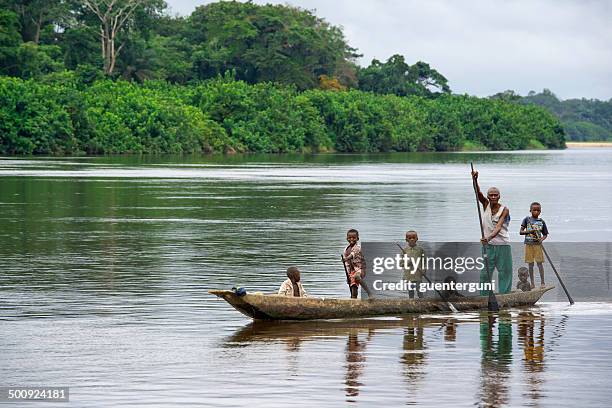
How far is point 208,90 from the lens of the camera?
121 metres

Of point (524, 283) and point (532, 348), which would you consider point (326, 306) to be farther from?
point (524, 283)

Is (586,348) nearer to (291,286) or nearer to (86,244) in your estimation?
(291,286)

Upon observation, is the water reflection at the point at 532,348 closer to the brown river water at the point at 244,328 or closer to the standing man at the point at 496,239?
the brown river water at the point at 244,328

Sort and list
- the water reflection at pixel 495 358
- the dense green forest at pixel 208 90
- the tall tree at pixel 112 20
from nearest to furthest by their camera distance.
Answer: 1. the water reflection at pixel 495 358
2. the dense green forest at pixel 208 90
3. the tall tree at pixel 112 20

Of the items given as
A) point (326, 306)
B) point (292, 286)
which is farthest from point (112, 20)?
point (326, 306)

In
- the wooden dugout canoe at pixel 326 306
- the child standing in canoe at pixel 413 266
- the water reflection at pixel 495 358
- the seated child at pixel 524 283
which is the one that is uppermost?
the child standing in canoe at pixel 413 266

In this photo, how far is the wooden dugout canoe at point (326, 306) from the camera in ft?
56.7

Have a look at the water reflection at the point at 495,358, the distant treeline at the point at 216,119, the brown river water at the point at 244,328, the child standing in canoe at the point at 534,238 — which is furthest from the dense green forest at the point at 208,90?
the water reflection at the point at 495,358

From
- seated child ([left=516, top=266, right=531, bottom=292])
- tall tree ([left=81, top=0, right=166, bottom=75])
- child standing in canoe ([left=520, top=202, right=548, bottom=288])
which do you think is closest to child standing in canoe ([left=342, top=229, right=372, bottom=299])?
seated child ([left=516, top=266, right=531, bottom=292])

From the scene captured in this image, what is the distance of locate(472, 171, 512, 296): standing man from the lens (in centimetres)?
1852

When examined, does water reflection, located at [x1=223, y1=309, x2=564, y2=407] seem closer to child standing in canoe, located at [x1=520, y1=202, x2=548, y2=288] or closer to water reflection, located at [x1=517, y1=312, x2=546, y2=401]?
water reflection, located at [x1=517, y1=312, x2=546, y2=401]

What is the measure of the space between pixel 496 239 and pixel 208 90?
341ft

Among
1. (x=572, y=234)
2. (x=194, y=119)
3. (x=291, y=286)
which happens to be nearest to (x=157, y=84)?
(x=194, y=119)

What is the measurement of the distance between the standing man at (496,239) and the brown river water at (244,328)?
0.54m
